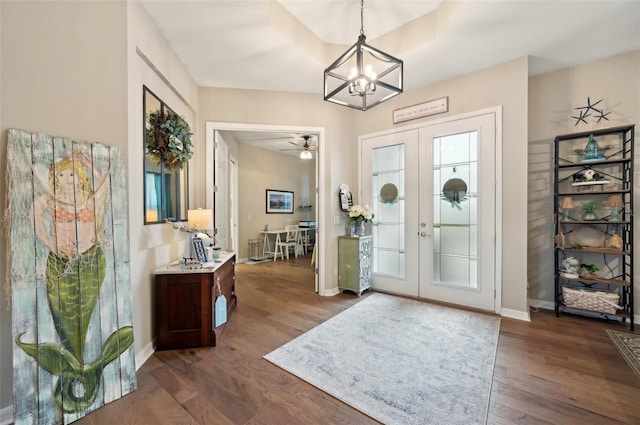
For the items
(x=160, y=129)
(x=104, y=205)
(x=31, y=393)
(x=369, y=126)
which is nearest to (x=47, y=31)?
(x=160, y=129)

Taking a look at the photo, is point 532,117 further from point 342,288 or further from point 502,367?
point 342,288

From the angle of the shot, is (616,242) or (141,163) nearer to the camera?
(141,163)

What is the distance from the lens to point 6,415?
5.02ft

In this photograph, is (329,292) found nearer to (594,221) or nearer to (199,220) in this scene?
(199,220)

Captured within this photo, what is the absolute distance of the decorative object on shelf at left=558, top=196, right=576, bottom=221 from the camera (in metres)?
3.00

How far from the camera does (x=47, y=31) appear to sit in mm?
1634

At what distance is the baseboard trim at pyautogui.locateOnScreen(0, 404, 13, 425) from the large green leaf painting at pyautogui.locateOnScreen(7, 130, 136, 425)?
20cm

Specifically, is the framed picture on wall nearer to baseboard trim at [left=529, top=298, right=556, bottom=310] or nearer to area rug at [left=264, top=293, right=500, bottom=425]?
area rug at [left=264, top=293, right=500, bottom=425]

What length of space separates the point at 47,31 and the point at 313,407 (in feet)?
9.75

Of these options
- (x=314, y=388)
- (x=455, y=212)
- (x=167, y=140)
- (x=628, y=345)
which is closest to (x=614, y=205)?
(x=628, y=345)

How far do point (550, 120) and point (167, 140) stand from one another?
455cm

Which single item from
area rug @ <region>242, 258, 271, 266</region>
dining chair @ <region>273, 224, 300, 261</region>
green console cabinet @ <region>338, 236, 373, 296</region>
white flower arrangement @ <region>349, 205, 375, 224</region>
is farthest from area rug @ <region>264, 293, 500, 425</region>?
dining chair @ <region>273, 224, 300, 261</region>

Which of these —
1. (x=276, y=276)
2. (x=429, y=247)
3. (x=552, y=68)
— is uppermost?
(x=552, y=68)

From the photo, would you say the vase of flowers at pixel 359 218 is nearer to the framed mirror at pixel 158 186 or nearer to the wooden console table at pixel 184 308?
the wooden console table at pixel 184 308
